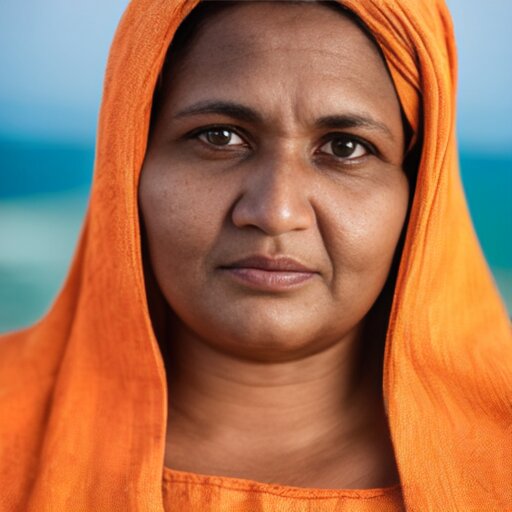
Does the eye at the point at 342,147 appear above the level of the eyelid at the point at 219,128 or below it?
below

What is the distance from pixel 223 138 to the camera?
1.96 metres

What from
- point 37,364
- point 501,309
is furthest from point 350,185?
point 37,364

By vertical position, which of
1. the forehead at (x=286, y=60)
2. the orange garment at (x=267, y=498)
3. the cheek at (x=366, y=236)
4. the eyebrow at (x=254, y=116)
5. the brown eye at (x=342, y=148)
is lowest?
the orange garment at (x=267, y=498)

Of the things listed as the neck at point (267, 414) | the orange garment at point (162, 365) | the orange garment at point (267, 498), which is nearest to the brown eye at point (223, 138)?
the orange garment at point (162, 365)

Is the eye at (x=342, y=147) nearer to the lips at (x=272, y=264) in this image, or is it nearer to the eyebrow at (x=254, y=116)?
the eyebrow at (x=254, y=116)

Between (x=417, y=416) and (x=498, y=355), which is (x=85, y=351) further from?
(x=498, y=355)

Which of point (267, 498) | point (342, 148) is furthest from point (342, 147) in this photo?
point (267, 498)

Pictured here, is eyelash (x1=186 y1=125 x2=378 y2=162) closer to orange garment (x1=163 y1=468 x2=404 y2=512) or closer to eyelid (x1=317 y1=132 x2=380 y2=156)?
eyelid (x1=317 y1=132 x2=380 y2=156)

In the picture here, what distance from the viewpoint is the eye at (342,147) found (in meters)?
1.96

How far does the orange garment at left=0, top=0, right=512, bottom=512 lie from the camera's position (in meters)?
1.91

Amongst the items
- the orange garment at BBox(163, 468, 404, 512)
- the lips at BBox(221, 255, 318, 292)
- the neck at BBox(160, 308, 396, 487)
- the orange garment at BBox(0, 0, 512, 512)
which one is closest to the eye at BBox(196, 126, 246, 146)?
the orange garment at BBox(0, 0, 512, 512)

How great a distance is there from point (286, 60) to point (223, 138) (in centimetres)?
20

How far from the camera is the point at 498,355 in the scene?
2061 mm

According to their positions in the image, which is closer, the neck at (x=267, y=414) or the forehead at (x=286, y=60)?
the forehead at (x=286, y=60)
